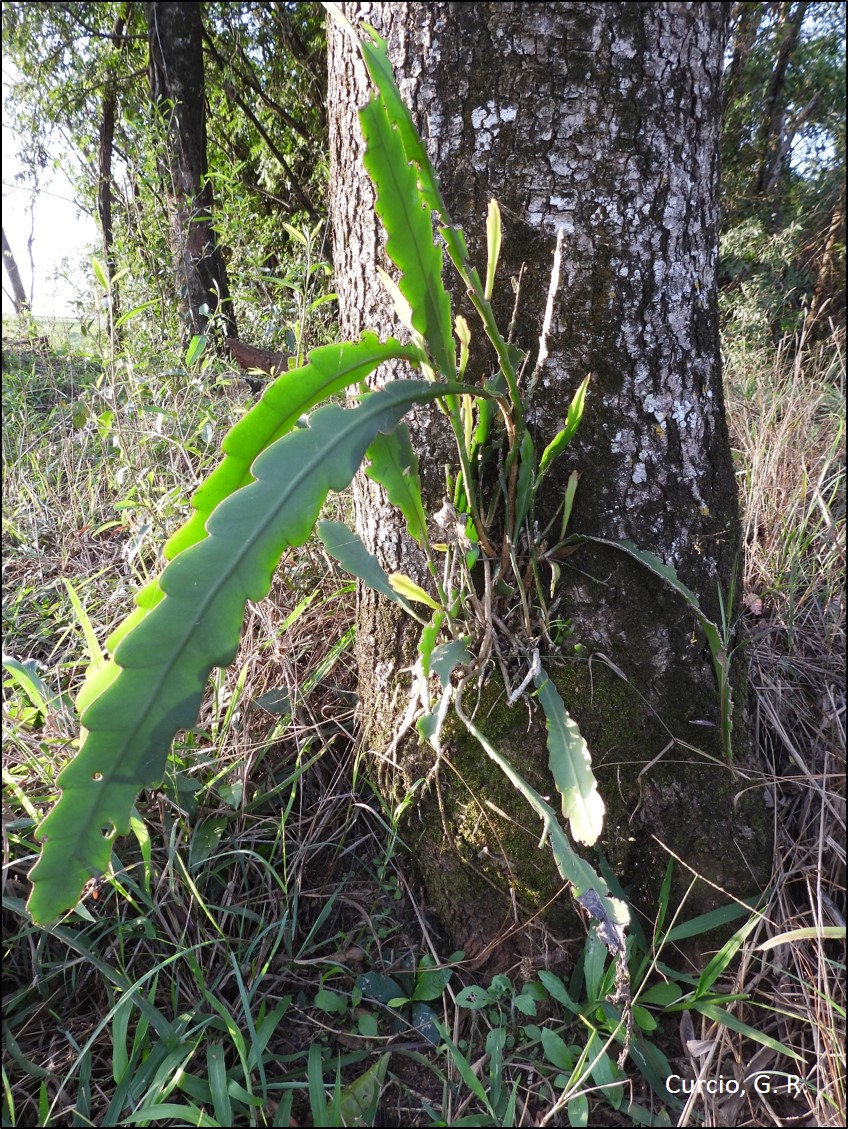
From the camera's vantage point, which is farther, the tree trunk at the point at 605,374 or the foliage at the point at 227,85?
the foliage at the point at 227,85

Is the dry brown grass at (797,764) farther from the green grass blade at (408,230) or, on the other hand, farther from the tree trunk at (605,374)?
the green grass blade at (408,230)

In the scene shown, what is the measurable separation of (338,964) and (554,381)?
Answer: 94 cm

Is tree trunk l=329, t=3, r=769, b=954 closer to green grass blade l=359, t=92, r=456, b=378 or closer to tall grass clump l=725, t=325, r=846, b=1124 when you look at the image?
tall grass clump l=725, t=325, r=846, b=1124

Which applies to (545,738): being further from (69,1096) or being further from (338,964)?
(69,1096)

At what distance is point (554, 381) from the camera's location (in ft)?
3.30

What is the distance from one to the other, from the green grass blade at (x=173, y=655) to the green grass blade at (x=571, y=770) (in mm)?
443

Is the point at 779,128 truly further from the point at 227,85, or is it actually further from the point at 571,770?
the point at 571,770

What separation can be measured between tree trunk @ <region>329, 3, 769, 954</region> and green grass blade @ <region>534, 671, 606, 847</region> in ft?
0.27

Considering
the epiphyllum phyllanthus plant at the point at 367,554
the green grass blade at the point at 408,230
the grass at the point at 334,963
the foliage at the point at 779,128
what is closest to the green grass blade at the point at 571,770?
the epiphyllum phyllanthus plant at the point at 367,554

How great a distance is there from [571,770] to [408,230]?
684 mm

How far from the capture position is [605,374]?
3.29 feet

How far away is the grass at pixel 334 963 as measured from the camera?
859mm

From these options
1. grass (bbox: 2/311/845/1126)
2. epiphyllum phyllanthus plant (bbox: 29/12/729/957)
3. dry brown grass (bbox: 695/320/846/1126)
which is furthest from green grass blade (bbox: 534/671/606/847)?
dry brown grass (bbox: 695/320/846/1126)

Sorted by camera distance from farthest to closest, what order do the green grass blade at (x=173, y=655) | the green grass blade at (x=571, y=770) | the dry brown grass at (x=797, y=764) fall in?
the dry brown grass at (x=797, y=764)
the green grass blade at (x=571, y=770)
the green grass blade at (x=173, y=655)
